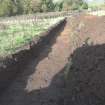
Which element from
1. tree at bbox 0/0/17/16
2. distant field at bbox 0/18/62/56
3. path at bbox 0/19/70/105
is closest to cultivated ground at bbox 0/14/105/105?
path at bbox 0/19/70/105

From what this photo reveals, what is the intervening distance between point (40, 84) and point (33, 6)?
1551 inches

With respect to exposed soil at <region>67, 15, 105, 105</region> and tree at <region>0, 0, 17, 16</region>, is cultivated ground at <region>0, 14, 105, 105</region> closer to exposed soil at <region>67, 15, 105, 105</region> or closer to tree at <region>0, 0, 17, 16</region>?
exposed soil at <region>67, 15, 105, 105</region>

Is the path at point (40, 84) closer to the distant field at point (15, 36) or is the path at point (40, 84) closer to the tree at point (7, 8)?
the distant field at point (15, 36)

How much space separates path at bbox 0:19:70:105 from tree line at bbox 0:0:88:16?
27759 millimetres

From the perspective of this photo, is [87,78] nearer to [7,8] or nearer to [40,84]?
[40,84]

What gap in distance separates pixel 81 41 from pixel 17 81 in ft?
29.3

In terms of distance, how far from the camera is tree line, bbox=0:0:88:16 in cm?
4958

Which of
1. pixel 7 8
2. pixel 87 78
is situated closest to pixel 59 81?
pixel 87 78

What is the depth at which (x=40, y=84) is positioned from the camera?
16156 millimetres

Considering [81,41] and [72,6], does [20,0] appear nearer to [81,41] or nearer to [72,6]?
[72,6]

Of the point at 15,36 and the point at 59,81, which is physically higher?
the point at 59,81

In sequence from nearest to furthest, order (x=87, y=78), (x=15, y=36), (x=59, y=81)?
(x=87, y=78) → (x=59, y=81) → (x=15, y=36)

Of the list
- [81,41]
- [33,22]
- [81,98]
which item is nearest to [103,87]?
[81,98]

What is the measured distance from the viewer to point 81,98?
12.0 metres
